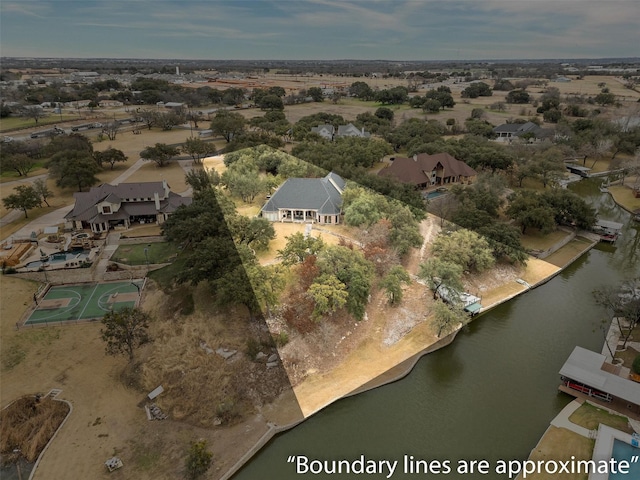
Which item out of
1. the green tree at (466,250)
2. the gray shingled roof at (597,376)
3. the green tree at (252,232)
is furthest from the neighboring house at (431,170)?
the gray shingled roof at (597,376)

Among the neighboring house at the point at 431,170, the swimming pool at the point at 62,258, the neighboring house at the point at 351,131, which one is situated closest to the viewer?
the swimming pool at the point at 62,258

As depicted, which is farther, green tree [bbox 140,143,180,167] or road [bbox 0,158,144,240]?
green tree [bbox 140,143,180,167]

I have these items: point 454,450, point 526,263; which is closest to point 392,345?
point 454,450

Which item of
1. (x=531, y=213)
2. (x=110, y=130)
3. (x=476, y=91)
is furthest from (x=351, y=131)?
(x=476, y=91)

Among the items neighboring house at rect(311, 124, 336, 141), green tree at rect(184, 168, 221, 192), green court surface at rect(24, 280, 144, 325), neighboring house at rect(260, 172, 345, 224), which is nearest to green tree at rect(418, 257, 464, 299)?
neighboring house at rect(260, 172, 345, 224)

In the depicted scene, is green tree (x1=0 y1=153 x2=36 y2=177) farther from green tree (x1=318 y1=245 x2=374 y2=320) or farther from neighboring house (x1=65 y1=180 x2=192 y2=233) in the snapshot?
green tree (x1=318 y1=245 x2=374 y2=320)

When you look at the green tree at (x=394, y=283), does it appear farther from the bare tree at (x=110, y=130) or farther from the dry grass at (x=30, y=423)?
the bare tree at (x=110, y=130)

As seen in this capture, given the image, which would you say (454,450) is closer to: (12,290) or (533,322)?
(533,322)
